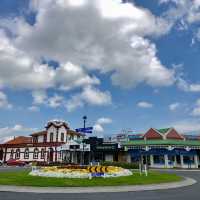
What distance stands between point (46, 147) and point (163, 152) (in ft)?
92.4

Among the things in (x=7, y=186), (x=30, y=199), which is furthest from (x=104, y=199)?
(x=7, y=186)

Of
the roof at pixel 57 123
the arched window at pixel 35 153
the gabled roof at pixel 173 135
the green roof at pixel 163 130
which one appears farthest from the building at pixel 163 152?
the arched window at pixel 35 153

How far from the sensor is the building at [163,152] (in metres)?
56.1

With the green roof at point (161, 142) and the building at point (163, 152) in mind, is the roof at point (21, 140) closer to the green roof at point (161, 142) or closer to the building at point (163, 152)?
the building at point (163, 152)

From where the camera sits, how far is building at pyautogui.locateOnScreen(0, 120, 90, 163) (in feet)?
222

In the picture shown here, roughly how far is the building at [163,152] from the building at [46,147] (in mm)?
12959

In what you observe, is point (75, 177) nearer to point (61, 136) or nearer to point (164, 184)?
point (164, 184)

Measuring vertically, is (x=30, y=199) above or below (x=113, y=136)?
below

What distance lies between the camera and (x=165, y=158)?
56656mm

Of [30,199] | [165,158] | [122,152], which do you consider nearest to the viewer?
[30,199]

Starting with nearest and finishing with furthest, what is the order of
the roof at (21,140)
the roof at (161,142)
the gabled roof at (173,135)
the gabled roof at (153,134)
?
the roof at (161,142)
the gabled roof at (153,134)
the gabled roof at (173,135)
the roof at (21,140)

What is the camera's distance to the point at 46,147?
70250 millimetres

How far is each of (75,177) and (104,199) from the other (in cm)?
1000

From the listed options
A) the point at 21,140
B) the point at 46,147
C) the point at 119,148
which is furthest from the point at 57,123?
the point at 119,148
